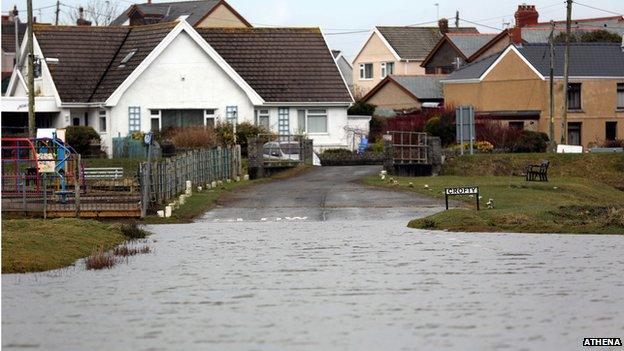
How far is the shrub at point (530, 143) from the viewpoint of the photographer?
7112 centimetres

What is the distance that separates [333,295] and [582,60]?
64013 mm

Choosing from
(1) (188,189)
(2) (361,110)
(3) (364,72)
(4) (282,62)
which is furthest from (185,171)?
(3) (364,72)

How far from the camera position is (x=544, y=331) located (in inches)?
854

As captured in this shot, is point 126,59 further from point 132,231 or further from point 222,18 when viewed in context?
point 132,231

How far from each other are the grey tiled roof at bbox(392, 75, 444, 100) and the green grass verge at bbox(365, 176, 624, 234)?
5028cm

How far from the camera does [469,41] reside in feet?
368

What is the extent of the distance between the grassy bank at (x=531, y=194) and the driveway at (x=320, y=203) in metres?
1.29

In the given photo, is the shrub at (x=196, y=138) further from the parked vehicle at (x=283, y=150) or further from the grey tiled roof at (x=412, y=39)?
the grey tiled roof at (x=412, y=39)

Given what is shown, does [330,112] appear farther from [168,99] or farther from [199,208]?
[199,208]

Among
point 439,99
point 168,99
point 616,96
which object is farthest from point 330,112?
point 439,99

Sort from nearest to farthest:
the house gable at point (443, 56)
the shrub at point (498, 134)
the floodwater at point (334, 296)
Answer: the floodwater at point (334, 296) < the shrub at point (498, 134) < the house gable at point (443, 56)

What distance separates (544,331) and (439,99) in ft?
268

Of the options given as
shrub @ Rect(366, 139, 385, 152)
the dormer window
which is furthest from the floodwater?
the dormer window

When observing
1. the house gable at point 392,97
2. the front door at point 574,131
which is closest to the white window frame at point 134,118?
the front door at point 574,131
